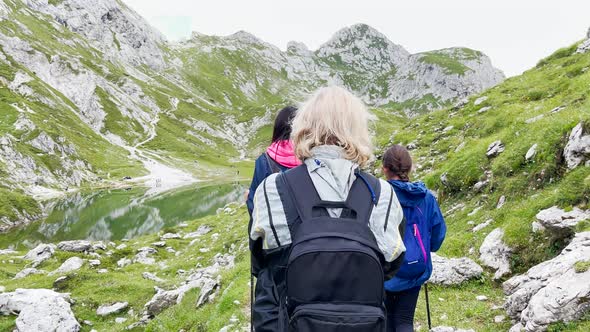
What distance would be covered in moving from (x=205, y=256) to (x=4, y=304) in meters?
12.5

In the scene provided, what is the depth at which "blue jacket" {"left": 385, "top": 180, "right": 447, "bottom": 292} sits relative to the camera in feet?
20.4

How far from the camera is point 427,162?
974 inches

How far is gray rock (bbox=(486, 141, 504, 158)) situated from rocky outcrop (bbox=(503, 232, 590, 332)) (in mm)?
9143

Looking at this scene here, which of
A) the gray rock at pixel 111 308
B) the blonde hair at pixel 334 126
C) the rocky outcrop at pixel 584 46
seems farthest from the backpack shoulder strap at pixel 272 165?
the rocky outcrop at pixel 584 46

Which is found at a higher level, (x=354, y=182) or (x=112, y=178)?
(x=354, y=182)

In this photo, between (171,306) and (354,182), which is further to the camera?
(171,306)

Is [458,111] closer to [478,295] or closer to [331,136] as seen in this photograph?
[478,295]

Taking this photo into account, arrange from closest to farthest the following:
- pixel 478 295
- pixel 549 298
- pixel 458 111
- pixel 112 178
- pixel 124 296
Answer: pixel 549 298 → pixel 478 295 → pixel 124 296 → pixel 458 111 → pixel 112 178

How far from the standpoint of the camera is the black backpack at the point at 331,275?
3.68 m

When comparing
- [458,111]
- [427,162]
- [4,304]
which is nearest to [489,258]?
[427,162]

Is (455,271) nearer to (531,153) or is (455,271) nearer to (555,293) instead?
(555,293)

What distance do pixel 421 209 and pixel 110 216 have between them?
80696mm

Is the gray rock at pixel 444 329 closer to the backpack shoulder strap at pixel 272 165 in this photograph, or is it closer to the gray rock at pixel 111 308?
the backpack shoulder strap at pixel 272 165

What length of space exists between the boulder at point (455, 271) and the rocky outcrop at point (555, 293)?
2.12 metres
